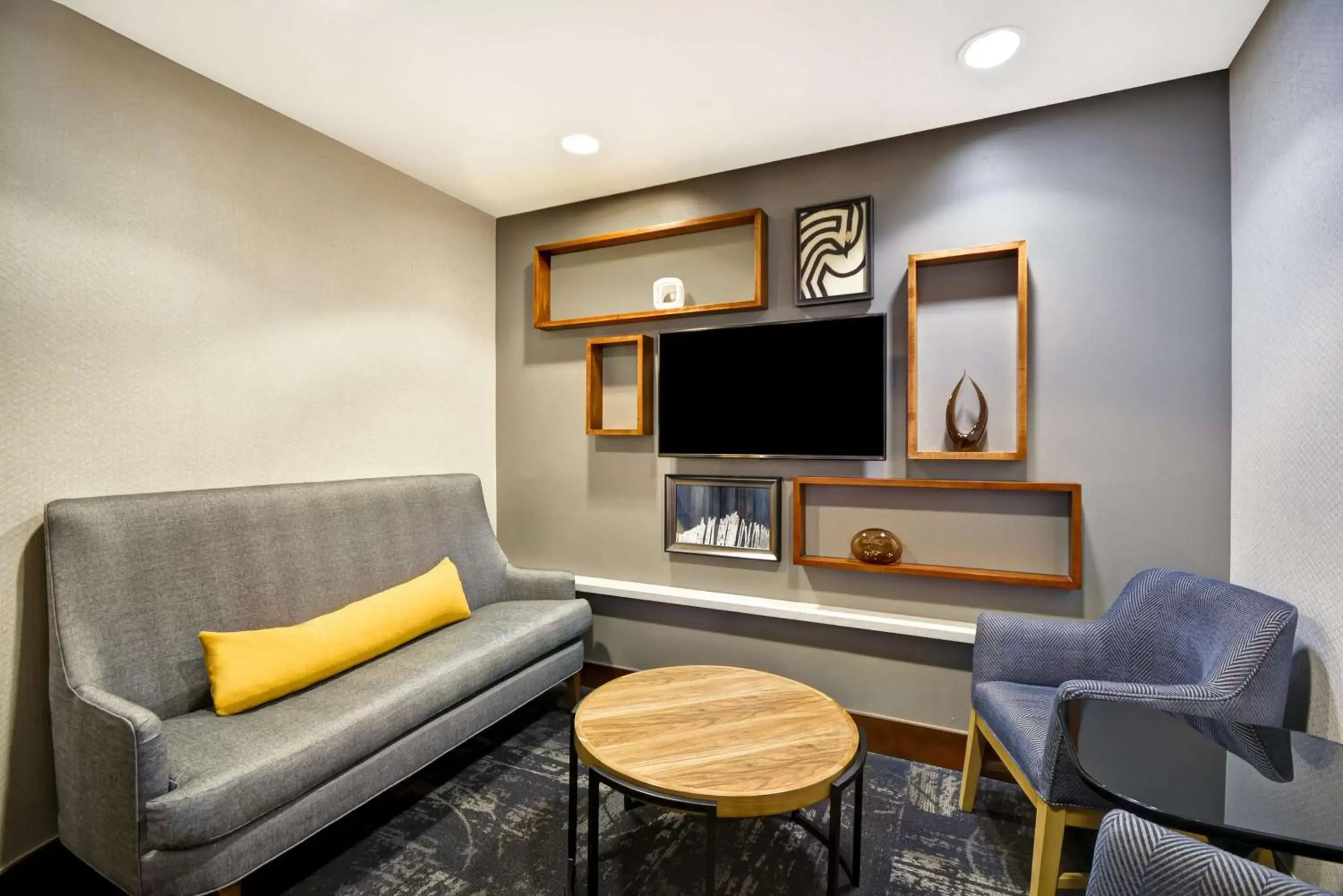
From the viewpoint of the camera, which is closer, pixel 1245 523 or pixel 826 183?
pixel 1245 523

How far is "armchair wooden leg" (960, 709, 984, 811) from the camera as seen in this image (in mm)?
2096

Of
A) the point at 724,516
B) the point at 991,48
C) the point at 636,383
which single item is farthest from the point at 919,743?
the point at 991,48

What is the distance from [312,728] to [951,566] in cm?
231

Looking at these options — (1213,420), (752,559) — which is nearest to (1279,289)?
(1213,420)

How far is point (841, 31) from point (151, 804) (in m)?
2.79

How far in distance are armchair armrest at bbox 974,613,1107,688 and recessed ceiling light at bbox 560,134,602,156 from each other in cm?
243

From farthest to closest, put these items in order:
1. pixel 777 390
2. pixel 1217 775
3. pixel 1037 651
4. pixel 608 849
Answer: pixel 777 390 < pixel 1037 651 < pixel 608 849 < pixel 1217 775

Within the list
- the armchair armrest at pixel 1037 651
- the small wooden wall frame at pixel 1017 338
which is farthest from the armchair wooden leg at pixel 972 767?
the small wooden wall frame at pixel 1017 338

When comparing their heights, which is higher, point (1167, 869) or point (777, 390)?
point (777, 390)

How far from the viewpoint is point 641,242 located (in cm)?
310

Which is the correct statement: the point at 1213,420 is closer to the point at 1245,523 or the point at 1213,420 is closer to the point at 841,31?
the point at 1245,523

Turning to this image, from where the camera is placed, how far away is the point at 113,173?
193cm

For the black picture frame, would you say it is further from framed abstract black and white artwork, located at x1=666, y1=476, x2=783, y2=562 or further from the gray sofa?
the gray sofa

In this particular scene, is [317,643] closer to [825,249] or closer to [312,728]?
[312,728]
